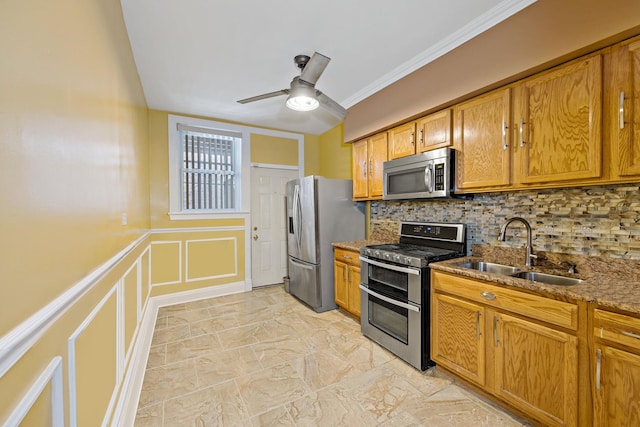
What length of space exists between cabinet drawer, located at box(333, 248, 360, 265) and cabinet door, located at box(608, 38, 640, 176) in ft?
6.96

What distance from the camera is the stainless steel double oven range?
2.18 meters

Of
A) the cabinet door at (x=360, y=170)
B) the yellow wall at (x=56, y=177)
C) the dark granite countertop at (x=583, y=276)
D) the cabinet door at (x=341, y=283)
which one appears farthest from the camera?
the cabinet door at (x=360, y=170)

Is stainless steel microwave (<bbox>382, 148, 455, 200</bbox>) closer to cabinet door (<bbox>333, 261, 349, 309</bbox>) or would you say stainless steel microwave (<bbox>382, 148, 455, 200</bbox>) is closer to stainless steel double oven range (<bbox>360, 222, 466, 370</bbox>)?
stainless steel double oven range (<bbox>360, 222, 466, 370</bbox>)

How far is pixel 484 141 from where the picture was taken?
2.12 meters

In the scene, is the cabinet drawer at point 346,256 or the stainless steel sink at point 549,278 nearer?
the stainless steel sink at point 549,278

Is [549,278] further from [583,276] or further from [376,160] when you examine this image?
[376,160]

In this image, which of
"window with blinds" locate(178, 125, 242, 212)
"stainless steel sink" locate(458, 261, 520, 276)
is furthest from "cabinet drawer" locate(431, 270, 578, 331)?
"window with blinds" locate(178, 125, 242, 212)

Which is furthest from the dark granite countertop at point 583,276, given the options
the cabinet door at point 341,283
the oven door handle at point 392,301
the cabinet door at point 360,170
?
the cabinet door at point 360,170

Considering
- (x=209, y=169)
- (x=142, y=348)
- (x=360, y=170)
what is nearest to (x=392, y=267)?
(x=360, y=170)

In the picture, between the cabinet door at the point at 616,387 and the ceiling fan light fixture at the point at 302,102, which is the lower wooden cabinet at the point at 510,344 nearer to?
the cabinet door at the point at 616,387

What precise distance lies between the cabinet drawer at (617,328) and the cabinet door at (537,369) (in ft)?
0.43

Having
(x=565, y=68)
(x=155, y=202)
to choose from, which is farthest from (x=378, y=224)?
(x=155, y=202)

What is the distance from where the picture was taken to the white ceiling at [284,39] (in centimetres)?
190

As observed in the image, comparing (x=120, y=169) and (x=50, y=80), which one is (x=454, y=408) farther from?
(x=120, y=169)
